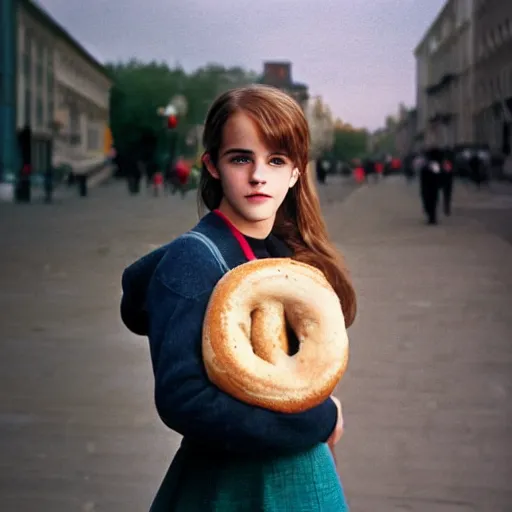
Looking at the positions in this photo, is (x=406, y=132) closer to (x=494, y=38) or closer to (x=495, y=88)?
(x=494, y=38)

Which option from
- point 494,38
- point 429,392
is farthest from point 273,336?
point 494,38

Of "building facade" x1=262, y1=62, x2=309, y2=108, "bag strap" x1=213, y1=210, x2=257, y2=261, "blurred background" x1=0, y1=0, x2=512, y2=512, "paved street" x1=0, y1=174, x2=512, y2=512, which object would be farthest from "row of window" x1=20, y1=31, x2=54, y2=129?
"bag strap" x1=213, y1=210, x2=257, y2=261

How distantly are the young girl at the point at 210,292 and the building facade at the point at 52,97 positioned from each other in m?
36.1

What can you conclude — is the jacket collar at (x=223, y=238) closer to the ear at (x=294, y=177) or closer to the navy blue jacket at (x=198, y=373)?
the navy blue jacket at (x=198, y=373)

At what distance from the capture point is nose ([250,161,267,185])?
197cm

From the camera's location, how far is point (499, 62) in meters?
60.8

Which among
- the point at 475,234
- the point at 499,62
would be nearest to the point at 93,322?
the point at 475,234

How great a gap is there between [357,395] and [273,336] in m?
4.46

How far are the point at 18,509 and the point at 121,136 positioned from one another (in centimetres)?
5140

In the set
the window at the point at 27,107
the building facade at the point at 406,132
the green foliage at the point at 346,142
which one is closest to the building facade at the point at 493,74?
the green foliage at the point at 346,142

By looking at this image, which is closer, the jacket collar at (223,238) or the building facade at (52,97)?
the jacket collar at (223,238)

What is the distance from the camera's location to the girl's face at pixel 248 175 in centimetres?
196

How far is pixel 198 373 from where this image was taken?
184 cm

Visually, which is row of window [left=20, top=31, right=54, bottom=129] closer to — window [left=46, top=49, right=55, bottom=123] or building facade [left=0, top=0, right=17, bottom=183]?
window [left=46, top=49, right=55, bottom=123]
